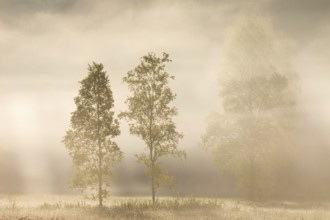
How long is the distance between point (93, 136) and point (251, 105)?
12929 mm

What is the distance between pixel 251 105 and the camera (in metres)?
37.3

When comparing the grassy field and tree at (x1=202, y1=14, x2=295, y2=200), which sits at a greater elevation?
tree at (x1=202, y1=14, x2=295, y2=200)

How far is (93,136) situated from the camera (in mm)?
30953

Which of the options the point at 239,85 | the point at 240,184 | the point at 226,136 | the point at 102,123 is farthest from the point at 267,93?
the point at 102,123

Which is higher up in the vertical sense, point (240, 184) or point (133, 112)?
point (133, 112)

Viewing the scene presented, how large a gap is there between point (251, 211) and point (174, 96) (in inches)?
380

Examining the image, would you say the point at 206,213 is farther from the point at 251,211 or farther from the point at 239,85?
the point at 239,85

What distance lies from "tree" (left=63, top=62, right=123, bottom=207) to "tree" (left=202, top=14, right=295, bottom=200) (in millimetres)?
9074

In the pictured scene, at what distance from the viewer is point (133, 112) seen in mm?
33062

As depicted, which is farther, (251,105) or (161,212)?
(251,105)

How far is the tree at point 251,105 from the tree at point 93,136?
9.07 m

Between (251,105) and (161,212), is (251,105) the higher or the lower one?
the higher one

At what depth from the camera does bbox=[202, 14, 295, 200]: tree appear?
3678 centimetres

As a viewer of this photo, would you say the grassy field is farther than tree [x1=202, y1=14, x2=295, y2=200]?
No
